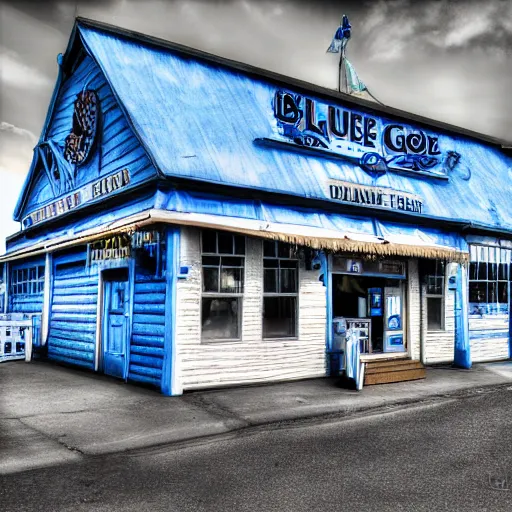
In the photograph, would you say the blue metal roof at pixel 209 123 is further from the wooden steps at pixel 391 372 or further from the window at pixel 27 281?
the window at pixel 27 281

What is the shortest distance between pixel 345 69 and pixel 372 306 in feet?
23.7

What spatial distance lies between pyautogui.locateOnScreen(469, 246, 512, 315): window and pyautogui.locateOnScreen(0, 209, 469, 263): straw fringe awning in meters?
2.15

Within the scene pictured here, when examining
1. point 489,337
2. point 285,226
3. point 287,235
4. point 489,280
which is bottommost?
point 489,337

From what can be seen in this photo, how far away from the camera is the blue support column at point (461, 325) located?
13.3 metres

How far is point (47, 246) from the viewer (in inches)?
504

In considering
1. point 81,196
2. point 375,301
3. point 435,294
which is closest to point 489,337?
point 435,294

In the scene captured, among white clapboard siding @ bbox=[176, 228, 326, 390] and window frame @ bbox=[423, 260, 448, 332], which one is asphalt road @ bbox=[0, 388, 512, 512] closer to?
white clapboard siding @ bbox=[176, 228, 326, 390]

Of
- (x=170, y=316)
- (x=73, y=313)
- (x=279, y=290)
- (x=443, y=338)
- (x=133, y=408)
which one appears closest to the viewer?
(x=133, y=408)

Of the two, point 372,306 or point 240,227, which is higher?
point 240,227

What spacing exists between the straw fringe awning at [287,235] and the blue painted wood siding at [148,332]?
1.18 metres

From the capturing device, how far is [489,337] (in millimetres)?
14945

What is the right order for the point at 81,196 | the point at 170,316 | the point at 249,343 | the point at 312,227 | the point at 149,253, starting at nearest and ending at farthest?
1. the point at 170,316
2. the point at 149,253
3. the point at 249,343
4. the point at 312,227
5. the point at 81,196

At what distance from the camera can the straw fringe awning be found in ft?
29.8

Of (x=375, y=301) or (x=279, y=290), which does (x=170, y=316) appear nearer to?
(x=279, y=290)
